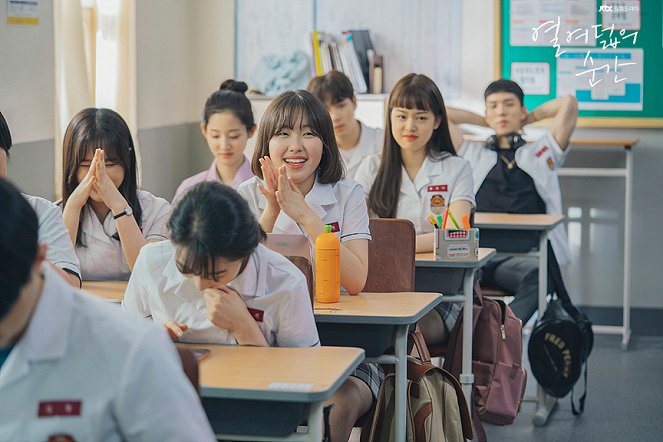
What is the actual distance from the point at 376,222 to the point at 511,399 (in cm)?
85

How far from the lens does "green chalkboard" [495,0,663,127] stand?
5992 mm

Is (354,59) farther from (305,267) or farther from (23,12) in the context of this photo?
(305,267)

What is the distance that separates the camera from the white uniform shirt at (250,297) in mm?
2396

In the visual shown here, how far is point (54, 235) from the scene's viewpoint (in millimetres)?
2812

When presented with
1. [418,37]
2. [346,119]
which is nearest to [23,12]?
[346,119]

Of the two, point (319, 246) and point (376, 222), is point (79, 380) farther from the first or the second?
point (376, 222)

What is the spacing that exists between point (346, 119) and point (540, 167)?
1042 mm

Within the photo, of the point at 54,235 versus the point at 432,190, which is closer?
the point at 54,235

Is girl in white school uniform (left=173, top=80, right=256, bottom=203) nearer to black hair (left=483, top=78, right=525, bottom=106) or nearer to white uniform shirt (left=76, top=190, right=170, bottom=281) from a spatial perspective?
white uniform shirt (left=76, top=190, right=170, bottom=281)

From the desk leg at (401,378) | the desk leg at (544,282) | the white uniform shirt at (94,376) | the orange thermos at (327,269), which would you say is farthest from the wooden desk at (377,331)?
the desk leg at (544,282)

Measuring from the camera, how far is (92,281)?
11.1ft

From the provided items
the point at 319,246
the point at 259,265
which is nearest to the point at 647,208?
the point at 319,246

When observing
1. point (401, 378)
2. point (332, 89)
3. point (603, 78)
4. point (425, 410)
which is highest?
point (603, 78)

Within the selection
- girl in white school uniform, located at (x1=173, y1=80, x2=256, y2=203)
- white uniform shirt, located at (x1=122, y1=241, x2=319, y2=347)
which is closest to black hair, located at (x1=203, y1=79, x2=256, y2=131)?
girl in white school uniform, located at (x1=173, y1=80, x2=256, y2=203)
